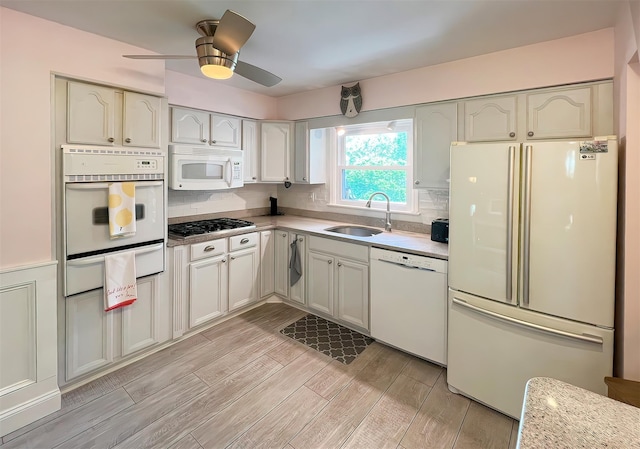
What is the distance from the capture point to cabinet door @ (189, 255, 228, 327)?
2914 millimetres

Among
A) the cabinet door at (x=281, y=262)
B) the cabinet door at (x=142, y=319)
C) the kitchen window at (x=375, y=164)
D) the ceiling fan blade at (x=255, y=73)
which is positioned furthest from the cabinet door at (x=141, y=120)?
the kitchen window at (x=375, y=164)

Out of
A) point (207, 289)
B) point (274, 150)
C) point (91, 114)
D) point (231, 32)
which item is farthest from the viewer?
point (274, 150)

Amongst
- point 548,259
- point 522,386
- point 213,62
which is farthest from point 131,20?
point 522,386

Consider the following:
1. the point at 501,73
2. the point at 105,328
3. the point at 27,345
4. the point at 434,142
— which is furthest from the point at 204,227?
the point at 501,73

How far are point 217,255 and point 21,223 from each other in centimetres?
143

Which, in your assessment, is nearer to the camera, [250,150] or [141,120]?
[141,120]

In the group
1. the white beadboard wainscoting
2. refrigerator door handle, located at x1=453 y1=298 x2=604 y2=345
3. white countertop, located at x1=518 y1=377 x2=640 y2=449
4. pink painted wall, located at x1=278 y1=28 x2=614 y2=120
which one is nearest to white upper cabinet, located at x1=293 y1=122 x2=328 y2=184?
pink painted wall, located at x1=278 y1=28 x2=614 y2=120

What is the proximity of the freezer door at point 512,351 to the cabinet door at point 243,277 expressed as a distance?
202cm

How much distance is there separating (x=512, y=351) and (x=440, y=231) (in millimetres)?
1053

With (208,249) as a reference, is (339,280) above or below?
below

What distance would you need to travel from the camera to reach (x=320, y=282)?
326 cm

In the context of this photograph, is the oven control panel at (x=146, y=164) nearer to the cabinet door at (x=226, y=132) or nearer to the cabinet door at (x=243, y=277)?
the cabinet door at (x=226, y=132)

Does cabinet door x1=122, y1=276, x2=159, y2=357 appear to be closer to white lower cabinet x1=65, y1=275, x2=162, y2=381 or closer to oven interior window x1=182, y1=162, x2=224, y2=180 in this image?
white lower cabinet x1=65, y1=275, x2=162, y2=381

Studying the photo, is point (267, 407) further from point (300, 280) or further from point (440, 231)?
point (440, 231)
